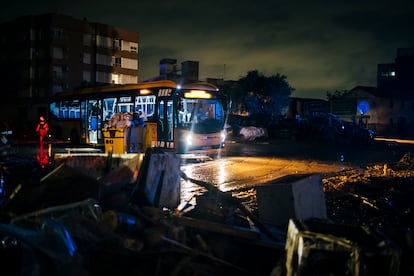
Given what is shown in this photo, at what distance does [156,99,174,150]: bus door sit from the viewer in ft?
58.3

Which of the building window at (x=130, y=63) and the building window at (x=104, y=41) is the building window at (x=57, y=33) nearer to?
the building window at (x=104, y=41)

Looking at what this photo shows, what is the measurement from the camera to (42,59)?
186 feet

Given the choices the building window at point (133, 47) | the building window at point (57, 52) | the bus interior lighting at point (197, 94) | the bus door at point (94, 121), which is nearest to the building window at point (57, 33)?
the building window at point (57, 52)

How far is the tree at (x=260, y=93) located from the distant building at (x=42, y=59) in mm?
21691

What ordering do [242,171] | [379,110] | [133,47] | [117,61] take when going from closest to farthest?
[242,171] → [379,110] → [117,61] → [133,47]

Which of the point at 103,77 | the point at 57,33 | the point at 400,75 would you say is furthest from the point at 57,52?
the point at 400,75

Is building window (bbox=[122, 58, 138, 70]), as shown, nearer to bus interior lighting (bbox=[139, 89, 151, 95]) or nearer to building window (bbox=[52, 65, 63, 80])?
building window (bbox=[52, 65, 63, 80])

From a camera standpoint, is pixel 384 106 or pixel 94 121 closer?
pixel 94 121

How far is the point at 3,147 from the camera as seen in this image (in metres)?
8.61

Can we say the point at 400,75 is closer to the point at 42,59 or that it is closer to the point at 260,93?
the point at 260,93

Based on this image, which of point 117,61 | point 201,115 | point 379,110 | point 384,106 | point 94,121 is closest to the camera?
point 201,115

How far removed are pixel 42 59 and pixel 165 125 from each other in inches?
1819

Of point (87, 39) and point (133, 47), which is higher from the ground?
point (133, 47)

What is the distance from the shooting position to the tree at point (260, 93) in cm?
5838
